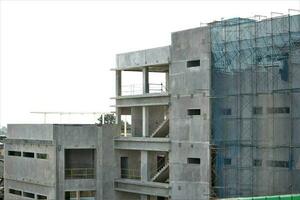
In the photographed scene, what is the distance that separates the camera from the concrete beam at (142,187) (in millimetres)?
36312

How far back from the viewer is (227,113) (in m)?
32.6

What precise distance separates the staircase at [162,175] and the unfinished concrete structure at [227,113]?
0.23 ft

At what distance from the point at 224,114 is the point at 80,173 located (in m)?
12.9

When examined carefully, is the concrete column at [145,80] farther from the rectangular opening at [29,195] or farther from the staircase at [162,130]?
the rectangular opening at [29,195]

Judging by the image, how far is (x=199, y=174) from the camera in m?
33.5

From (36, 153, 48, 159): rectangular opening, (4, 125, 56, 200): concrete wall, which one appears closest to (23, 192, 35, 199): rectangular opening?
(4, 125, 56, 200): concrete wall

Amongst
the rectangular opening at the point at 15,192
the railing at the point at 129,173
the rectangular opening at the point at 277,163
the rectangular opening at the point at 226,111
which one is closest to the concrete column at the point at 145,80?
the railing at the point at 129,173

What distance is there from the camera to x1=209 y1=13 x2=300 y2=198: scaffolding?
29.8m

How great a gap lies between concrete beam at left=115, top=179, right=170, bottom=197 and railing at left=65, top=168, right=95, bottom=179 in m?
1.94

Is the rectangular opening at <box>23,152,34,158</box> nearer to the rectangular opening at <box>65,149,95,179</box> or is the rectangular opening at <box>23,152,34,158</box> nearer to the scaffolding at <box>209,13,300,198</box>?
the rectangular opening at <box>65,149,95,179</box>

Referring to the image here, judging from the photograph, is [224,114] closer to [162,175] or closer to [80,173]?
[162,175]

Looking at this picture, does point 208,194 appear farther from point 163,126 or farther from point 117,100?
point 117,100

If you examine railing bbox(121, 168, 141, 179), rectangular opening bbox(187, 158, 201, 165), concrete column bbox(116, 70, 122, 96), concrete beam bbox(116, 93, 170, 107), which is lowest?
railing bbox(121, 168, 141, 179)

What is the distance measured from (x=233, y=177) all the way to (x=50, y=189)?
1381 centimetres
